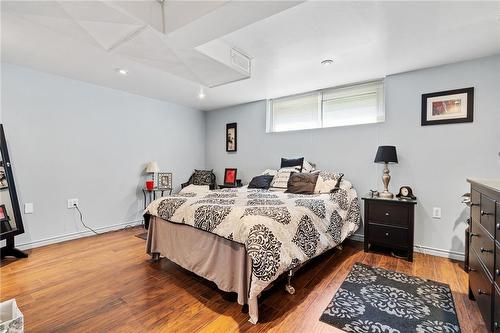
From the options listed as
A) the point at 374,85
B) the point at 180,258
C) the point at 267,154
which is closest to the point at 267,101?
the point at 267,154

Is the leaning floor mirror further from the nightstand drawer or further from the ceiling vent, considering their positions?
the nightstand drawer

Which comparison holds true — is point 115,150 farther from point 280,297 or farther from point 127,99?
point 280,297

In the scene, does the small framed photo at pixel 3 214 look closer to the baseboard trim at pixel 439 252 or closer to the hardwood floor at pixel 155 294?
the hardwood floor at pixel 155 294

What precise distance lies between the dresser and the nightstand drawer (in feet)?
2.82

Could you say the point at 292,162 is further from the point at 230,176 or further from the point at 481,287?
the point at 481,287

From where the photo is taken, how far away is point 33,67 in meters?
2.92

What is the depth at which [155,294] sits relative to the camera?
1.99m

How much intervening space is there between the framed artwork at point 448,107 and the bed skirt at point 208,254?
9.09 feet

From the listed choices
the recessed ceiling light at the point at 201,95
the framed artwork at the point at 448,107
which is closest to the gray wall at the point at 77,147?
the recessed ceiling light at the point at 201,95

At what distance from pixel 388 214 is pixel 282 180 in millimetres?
1385

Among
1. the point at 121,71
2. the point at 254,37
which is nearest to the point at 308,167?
the point at 254,37

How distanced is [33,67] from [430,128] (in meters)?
4.90

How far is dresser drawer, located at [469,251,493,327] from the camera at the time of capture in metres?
1.41

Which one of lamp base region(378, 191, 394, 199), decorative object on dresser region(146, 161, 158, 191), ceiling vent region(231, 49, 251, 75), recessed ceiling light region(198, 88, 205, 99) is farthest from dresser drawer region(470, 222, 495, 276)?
decorative object on dresser region(146, 161, 158, 191)
